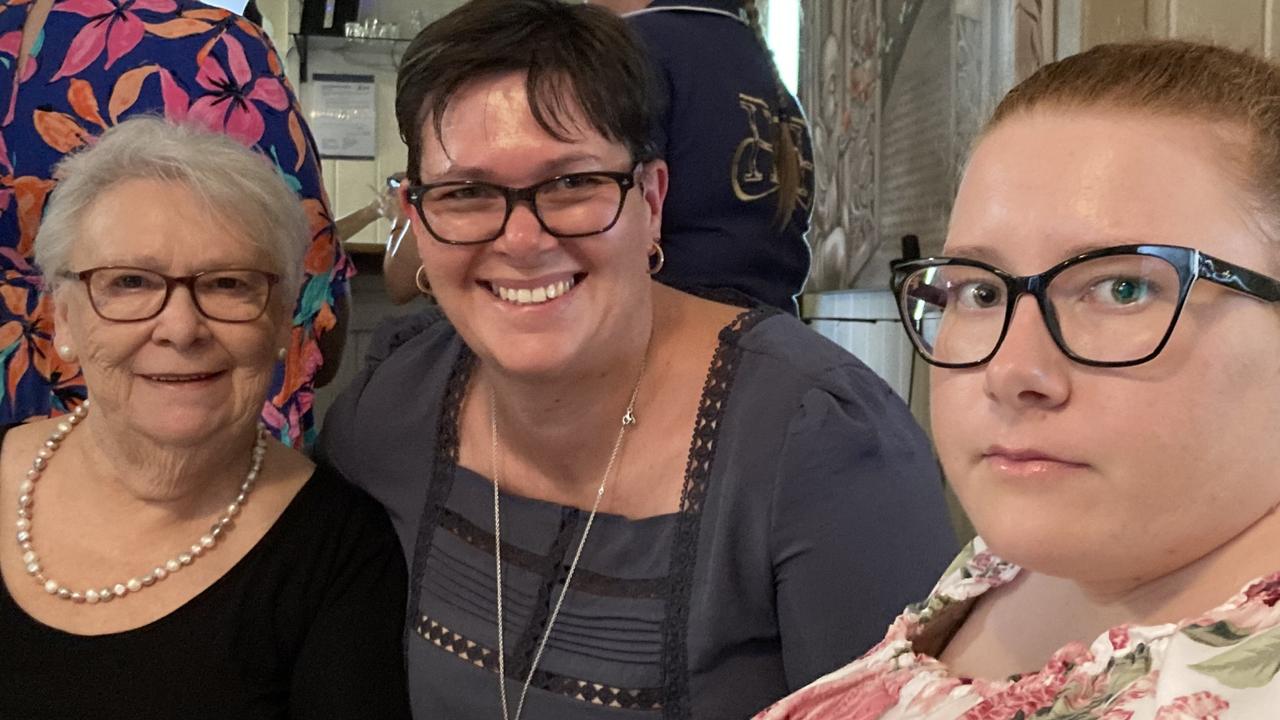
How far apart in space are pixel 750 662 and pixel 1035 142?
2.43ft

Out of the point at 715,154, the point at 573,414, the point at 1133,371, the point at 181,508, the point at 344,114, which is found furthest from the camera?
the point at 344,114

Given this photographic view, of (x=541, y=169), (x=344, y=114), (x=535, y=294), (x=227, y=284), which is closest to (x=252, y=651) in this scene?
(x=227, y=284)

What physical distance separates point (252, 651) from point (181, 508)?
0.68 feet

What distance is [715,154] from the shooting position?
61.9 inches

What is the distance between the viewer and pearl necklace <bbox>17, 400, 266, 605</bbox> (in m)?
1.37

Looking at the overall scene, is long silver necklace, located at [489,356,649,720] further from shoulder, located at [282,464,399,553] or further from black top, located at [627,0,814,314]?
black top, located at [627,0,814,314]

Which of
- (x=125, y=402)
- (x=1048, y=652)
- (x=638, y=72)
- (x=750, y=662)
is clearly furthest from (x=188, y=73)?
(x=1048, y=652)

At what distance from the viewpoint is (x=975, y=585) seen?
0.83m

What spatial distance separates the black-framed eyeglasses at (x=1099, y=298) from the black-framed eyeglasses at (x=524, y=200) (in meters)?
0.59

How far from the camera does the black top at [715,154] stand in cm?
157

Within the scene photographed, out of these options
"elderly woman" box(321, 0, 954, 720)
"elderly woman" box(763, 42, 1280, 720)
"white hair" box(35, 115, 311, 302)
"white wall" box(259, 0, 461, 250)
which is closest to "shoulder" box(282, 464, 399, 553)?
"elderly woman" box(321, 0, 954, 720)

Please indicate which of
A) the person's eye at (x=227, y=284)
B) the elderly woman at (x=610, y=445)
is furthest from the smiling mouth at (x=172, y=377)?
the elderly woman at (x=610, y=445)

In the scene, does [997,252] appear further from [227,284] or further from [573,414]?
[227,284]

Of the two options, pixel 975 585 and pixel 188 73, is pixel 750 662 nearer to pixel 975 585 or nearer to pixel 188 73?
pixel 975 585
